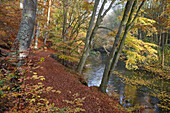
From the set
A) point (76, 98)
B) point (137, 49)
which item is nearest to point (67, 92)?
point (76, 98)

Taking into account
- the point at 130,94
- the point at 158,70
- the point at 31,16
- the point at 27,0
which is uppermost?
the point at 27,0

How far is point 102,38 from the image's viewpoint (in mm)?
9820

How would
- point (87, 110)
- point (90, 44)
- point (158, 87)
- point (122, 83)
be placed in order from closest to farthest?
point (87, 110), point (90, 44), point (158, 87), point (122, 83)

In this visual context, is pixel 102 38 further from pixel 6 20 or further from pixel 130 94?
pixel 6 20

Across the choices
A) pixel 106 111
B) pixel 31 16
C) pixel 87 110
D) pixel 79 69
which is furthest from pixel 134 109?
pixel 31 16

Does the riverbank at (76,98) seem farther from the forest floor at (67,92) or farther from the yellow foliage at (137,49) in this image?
the yellow foliage at (137,49)

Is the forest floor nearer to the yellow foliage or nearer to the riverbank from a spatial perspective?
the riverbank

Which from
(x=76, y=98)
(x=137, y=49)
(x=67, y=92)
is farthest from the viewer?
(x=137, y=49)

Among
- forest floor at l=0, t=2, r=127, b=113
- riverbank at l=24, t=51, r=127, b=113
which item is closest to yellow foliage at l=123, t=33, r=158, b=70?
forest floor at l=0, t=2, r=127, b=113

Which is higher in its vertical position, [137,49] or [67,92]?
[137,49]

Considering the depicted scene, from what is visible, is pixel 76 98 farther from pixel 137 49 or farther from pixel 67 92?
pixel 137 49

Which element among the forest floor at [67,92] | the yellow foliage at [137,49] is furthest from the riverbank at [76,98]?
the yellow foliage at [137,49]

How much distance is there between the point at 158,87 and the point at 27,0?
10789 mm

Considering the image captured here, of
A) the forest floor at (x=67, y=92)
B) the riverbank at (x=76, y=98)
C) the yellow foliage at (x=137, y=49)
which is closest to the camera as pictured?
the riverbank at (x=76, y=98)
